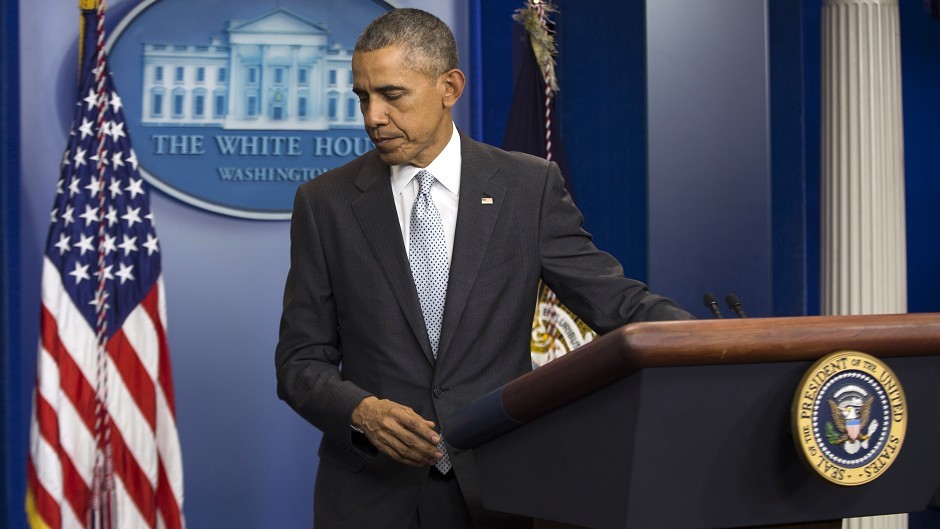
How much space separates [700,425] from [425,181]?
0.88 metres

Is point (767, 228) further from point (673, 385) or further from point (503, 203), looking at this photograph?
point (673, 385)

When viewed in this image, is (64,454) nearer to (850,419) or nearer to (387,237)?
(387,237)

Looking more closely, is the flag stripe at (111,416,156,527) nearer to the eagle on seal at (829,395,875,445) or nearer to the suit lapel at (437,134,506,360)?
the suit lapel at (437,134,506,360)

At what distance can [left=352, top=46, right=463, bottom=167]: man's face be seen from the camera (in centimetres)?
179

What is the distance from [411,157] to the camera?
1853mm

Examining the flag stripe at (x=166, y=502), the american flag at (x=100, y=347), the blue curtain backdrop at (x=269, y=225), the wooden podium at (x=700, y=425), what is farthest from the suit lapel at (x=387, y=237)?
the flag stripe at (x=166, y=502)

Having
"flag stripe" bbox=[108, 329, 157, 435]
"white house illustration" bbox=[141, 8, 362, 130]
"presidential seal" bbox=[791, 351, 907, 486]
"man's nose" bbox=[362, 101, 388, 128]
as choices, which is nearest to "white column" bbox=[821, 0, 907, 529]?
"white house illustration" bbox=[141, 8, 362, 130]

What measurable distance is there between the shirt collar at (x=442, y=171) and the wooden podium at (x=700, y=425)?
2.33 ft

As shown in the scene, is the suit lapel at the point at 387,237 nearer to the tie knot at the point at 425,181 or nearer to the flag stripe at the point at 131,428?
the tie knot at the point at 425,181

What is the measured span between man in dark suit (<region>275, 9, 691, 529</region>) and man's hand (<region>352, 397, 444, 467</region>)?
A: 95 millimetres

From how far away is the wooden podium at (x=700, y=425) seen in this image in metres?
1.11

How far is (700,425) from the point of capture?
114 centimetres

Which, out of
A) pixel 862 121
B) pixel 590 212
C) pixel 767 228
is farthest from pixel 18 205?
pixel 862 121

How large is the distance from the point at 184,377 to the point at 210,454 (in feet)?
0.97
